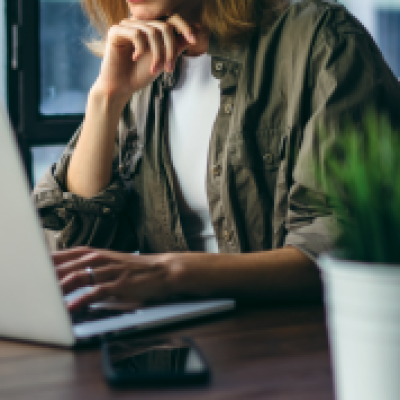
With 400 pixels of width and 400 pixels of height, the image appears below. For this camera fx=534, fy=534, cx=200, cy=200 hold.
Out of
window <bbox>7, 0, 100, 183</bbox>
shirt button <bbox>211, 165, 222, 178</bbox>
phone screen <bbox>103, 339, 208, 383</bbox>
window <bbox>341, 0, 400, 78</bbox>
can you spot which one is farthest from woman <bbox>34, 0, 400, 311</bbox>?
window <bbox>341, 0, 400, 78</bbox>

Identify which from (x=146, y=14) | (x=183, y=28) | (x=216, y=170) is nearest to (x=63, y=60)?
(x=146, y=14)

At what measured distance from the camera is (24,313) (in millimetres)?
564

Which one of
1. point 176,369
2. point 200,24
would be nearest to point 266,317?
point 176,369

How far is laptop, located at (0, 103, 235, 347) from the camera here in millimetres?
508

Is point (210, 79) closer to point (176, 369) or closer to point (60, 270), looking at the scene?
point (60, 270)

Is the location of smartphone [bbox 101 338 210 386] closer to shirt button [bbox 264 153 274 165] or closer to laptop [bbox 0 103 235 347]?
laptop [bbox 0 103 235 347]

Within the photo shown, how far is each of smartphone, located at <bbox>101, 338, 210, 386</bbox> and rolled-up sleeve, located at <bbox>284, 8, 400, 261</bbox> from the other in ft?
1.19

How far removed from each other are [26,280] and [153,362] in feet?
0.51

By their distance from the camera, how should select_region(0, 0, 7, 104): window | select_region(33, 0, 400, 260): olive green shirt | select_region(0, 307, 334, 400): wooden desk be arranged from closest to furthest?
select_region(0, 307, 334, 400): wooden desk < select_region(33, 0, 400, 260): olive green shirt < select_region(0, 0, 7, 104): window

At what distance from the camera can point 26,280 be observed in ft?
1.78

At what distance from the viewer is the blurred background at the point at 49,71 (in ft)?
6.74

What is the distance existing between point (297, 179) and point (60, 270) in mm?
427

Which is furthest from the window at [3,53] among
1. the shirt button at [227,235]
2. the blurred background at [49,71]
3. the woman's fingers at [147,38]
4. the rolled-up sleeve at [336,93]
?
the rolled-up sleeve at [336,93]

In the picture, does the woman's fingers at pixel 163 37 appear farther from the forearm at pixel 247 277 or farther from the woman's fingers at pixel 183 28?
the forearm at pixel 247 277
